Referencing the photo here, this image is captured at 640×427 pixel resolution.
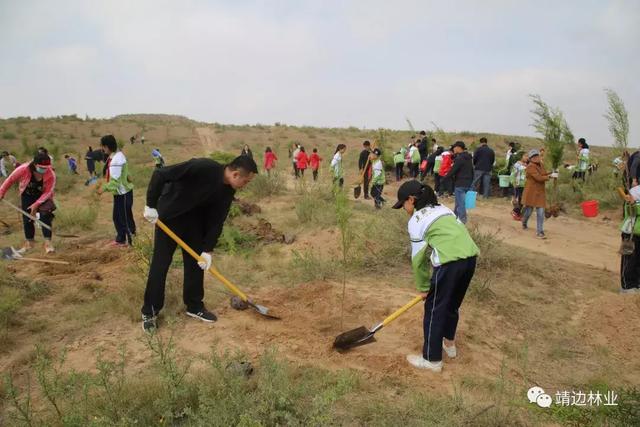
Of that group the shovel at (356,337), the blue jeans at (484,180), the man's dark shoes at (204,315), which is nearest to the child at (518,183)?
the blue jeans at (484,180)

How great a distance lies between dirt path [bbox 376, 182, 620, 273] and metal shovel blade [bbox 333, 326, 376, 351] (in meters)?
3.35

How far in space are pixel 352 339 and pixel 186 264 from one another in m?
1.83

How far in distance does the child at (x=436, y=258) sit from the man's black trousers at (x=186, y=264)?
6.79 feet

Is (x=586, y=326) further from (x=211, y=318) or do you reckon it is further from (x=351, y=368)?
(x=211, y=318)

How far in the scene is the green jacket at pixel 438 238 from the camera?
3414 mm

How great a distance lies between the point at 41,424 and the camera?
2.69 meters

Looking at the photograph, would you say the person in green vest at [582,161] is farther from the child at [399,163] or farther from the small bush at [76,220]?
the small bush at [76,220]

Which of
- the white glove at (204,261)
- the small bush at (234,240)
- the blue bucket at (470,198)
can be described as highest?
the blue bucket at (470,198)

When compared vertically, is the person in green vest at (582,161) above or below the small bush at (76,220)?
above

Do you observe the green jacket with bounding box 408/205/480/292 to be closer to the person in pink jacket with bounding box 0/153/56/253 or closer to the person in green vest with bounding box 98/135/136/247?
the person in green vest with bounding box 98/135/136/247

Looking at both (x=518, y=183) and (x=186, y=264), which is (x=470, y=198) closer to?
(x=518, y=183)

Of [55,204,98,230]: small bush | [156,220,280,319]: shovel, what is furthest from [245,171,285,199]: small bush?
[156,220,280,319]: shovel

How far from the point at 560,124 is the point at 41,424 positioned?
865 centimetres

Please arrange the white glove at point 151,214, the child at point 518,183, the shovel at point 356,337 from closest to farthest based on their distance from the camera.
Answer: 1. the shovel at point 356,337
2. the white glove at point 151,214
3. the child at point 518,183
